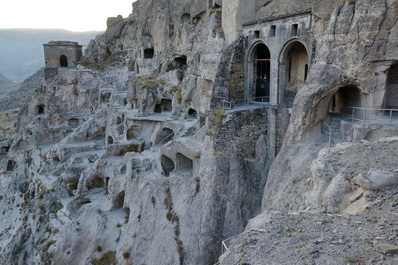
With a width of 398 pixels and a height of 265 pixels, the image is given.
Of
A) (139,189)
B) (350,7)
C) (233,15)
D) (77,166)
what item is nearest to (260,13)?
(233,15)

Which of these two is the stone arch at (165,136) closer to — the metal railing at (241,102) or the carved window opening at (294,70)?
the metal railing at (241,102)

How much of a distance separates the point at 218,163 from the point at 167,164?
5.11 meters

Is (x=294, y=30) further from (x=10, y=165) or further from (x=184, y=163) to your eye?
(x=10, y=165)

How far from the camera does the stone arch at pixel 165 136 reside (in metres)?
24.5

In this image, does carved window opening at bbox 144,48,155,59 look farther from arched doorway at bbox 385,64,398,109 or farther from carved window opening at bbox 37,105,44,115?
arched doorway at bbox 385,64,398,109

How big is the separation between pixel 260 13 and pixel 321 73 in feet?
22.4

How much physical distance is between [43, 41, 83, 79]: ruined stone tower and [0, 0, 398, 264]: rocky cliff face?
722 inches

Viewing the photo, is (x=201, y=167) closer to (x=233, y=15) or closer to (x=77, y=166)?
(x=233, y=15)

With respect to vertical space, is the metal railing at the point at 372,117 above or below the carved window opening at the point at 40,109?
above

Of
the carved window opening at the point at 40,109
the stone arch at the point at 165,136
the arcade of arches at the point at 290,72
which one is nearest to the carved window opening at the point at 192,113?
the stone arch at the point at 165,136

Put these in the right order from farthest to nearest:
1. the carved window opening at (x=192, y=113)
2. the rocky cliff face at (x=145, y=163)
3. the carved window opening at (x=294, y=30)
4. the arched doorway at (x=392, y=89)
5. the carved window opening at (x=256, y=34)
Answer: the carved window opening at (x=192, y=113) → the carved window opening at (x=256, y=34) → the rocky cliff face at (x=145, y=163) → the carved window opening at (x=294, y=30) → the arched doorway at (x=392, y=89)

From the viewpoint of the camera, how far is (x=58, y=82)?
42781mm

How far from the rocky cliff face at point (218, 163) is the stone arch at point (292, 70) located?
309 millimetres

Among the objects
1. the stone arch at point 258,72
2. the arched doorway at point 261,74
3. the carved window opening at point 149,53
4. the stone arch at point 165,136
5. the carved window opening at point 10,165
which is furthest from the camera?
the carved window opening at point 149,53
